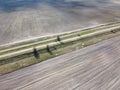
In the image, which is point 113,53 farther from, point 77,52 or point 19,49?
point 19,49

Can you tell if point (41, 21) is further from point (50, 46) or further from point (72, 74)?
point (72, 74)

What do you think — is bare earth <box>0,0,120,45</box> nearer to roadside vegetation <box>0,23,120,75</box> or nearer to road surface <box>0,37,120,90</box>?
roadside vegetation <box>0,23,120,75</box>

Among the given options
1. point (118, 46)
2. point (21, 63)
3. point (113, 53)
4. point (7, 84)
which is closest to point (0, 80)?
point (7, 84)

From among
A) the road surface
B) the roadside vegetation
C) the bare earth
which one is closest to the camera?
the road surface

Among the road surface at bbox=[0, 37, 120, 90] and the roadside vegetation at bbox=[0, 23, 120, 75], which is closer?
the road surface at bbox=[0, 37, 120, 90]

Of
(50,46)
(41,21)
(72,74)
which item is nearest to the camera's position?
(72,74)

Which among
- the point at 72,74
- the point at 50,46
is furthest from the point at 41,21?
the point at 72,74

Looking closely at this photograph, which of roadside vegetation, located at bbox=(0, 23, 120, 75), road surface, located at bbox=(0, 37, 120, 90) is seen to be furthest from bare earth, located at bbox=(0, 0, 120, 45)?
road surface, located at bbox=(0, 37, 120, 90)

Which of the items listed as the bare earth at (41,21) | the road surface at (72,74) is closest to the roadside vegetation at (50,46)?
the road surface at (72,74)

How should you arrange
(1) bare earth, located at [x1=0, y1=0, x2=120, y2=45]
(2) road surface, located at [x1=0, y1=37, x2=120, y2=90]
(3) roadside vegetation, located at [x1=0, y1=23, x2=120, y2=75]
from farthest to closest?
(1) bare earth, located at [x1=0, y1=0, x2=120, y2=45]
(3) roadside vegetation, located at [x1=0, y1=23, x2=120, y2=75]
(2) road surface, located at [x1=0, y1=37, x2=120, y2=90]
